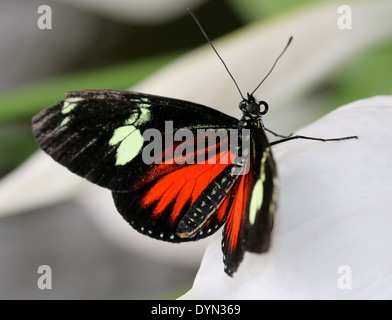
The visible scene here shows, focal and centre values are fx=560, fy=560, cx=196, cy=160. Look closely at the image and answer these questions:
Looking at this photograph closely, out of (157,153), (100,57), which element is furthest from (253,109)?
(100,57)

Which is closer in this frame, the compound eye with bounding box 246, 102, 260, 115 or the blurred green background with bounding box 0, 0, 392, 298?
the compound eye with bounding box 246, 102, 260, 115

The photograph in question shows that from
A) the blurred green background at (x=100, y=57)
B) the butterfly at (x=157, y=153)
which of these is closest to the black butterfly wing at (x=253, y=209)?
the butterfly at (x=157, y=153)

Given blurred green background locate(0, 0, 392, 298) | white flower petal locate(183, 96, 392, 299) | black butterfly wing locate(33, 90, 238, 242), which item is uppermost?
blurred green background locate(0, 0, 392, 298)

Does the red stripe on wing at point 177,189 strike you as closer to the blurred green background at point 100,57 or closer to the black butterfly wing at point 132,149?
the black butterfly wing at point 132,149

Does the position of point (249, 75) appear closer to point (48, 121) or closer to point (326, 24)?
point (326, 24)

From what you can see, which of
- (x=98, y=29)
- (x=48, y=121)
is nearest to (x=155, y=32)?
(x=98, y=29)

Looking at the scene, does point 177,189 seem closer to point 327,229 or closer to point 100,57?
point 327,229

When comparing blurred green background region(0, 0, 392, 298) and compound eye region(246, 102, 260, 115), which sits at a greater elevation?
blurred green background region(0, 0, 392, 298)

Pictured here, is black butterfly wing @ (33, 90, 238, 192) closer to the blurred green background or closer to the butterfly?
the butterfly

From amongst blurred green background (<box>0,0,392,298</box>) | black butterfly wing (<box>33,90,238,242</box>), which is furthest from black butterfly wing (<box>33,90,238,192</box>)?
blurred green background (<box>0,0,392,298</box>)
